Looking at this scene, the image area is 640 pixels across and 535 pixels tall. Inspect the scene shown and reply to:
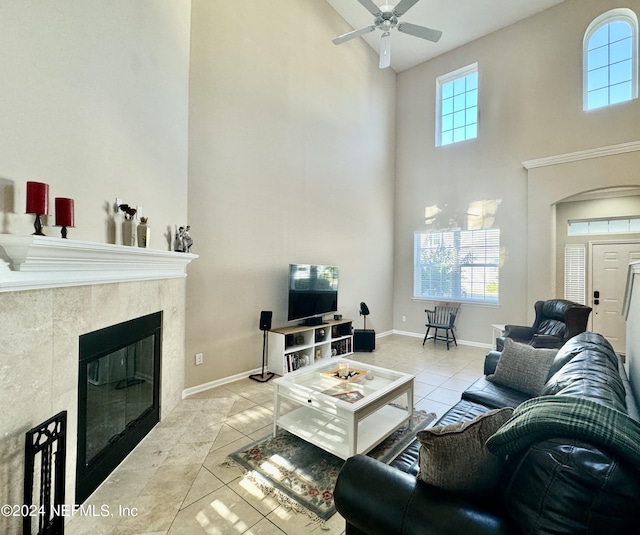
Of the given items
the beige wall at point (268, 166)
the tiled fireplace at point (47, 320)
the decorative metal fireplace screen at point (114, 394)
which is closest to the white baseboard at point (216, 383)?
the beige wall at point (268, 166)

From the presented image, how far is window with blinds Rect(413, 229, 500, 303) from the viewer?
567 cm

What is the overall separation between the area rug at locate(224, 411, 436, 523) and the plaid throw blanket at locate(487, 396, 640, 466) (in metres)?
1.30

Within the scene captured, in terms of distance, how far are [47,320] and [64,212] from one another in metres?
0.56

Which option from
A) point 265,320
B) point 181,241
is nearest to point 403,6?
point 181,241

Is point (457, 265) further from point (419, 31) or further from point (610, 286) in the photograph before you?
point (419, 31)

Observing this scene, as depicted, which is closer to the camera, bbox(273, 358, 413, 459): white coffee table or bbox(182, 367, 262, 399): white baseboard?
bbox(273, 358, 413, 459): white coffee table

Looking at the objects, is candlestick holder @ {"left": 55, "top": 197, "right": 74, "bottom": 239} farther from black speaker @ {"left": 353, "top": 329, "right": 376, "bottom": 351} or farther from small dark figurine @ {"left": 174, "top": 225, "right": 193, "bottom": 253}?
black speaker @ {"left": 353, "top": 329, "right": 376, "bottom": 351}

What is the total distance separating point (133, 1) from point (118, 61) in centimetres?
60

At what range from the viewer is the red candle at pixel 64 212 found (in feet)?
5.26

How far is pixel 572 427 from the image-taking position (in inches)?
34.7

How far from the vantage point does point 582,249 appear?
18.4ft

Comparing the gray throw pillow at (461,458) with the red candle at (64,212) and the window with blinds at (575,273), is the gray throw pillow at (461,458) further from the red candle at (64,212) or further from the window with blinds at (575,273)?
the window with blinds at (575,273)

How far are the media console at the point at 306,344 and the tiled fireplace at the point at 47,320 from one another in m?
2.04

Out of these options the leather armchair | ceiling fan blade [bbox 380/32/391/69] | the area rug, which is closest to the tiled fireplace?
the area rug
